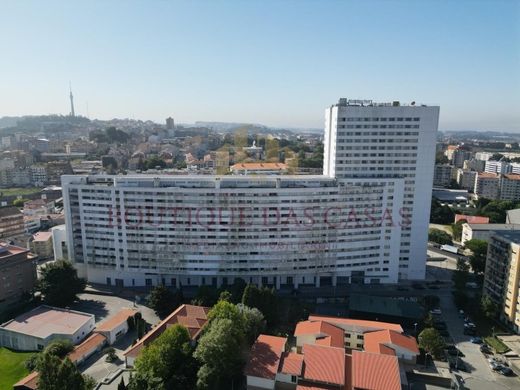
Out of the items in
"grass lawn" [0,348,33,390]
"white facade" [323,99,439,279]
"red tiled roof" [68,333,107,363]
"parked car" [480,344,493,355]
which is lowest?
"grass lawn" [0,348,33,390]

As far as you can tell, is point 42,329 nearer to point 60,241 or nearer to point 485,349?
point 60,241

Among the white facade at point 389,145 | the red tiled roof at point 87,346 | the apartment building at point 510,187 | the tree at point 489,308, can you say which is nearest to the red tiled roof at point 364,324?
the tree at point 489,308

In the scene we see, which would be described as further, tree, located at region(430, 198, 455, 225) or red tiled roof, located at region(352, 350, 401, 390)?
tree, located at region(430, 198, 455, 225)

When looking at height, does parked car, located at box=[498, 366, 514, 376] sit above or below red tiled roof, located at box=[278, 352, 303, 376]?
below

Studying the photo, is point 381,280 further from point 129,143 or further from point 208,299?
point 129,143

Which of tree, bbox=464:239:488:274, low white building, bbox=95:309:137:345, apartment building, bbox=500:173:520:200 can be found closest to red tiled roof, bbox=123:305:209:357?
low white building, bbox=95:309:137:345

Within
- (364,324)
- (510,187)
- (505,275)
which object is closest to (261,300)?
(364,324)

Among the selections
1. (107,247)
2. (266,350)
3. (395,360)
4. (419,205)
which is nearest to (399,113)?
(419,205)

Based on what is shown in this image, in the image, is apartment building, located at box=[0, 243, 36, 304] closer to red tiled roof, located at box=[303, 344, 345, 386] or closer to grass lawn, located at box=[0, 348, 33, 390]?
grass lawn, located at box=[0, 348, 33, 390]
